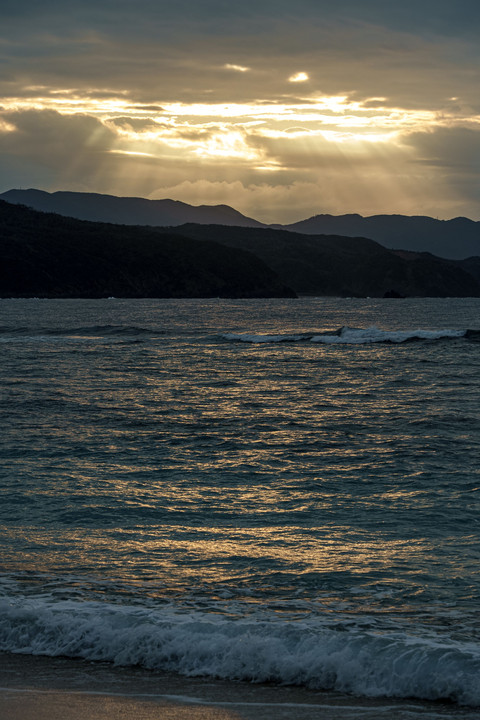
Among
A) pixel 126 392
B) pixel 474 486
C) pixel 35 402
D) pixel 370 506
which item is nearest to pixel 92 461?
pixel 370 506

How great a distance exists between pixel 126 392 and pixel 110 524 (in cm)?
1801

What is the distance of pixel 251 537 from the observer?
1127cm

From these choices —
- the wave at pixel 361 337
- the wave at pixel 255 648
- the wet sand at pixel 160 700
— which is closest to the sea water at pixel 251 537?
the wave at pixel 255 648

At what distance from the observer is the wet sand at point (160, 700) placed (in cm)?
628

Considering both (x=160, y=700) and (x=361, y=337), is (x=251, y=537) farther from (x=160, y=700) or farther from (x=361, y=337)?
(x=361, y=337)

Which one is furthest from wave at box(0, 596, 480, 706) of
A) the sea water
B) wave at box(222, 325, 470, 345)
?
wave at box(222, 325, 470, 345)

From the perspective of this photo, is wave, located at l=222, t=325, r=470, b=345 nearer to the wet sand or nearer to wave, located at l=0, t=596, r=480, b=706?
wave, located at l=0, t=596, r=480, b=706

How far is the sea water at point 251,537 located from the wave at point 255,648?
0.02 metres

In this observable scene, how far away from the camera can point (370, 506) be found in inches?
516

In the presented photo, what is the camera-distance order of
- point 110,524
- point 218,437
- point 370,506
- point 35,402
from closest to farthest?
point 110,524 < point 370,506 < point 218,437 < point 35,402

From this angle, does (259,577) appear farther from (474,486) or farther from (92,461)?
(92,461)

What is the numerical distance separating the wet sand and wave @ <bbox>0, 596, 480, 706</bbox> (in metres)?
0.21

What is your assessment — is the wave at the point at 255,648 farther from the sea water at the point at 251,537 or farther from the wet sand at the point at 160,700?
the wet sand at the point at 160,700

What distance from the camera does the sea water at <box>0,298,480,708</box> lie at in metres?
7.43
